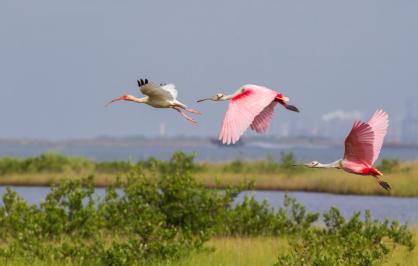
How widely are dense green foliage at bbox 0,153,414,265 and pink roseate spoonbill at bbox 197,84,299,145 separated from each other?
22.6ft

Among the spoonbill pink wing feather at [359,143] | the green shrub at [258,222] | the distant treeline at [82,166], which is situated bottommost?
the green shrub at [258,222]

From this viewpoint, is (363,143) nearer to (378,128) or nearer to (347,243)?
(378,128)

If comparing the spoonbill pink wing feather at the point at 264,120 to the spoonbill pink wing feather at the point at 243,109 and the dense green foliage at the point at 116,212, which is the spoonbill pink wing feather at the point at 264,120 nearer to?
the spoonbill pink wing feather at the point at 243,109

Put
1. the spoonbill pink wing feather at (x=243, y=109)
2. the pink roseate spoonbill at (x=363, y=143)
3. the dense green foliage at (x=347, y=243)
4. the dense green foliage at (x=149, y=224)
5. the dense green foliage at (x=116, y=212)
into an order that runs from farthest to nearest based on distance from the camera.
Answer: the dense green foliage at (x=116, y=212)
the dense green foliage at (x=149, y=224)
the dense green foliage at (x=347, y=243)
the pink roseate spoonbill at (x=363, y=143)
the spoonbill pink wing feather at (x=243, y=109)

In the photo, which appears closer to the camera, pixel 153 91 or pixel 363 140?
pixel 153 91

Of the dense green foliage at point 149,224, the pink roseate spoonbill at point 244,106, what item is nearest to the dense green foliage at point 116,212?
the dense green foliage at point 149,224

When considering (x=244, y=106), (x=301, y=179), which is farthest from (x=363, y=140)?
(x=301, y=179)

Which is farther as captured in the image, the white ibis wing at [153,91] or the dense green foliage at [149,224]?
the dense green foliage at [149,224]

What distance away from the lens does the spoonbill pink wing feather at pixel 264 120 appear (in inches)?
167

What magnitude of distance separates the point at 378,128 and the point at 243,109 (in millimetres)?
1081

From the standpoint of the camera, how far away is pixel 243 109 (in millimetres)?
3730

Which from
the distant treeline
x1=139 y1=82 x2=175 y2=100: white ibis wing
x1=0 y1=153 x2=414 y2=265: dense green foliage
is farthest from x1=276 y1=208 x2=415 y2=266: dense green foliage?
the distant treeline

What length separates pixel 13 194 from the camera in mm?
14023

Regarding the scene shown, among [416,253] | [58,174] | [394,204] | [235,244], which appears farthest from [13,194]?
[58,174]
